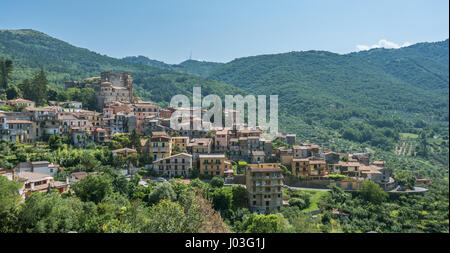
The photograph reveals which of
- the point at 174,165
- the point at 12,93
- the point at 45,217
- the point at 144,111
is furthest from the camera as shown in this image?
the point at 144,111

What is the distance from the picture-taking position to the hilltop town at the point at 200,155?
30422 millimetres

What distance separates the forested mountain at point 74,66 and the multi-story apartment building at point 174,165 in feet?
176

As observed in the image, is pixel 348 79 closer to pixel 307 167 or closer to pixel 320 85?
pixel 320 85

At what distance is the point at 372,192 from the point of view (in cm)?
3409

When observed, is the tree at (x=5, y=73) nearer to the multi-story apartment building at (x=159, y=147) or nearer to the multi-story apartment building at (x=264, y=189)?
the multi-story apartment building at (x=159, y=147)

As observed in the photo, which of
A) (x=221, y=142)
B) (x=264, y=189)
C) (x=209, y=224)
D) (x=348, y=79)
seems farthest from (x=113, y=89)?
(x=348, y=79)

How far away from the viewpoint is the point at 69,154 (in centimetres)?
3219

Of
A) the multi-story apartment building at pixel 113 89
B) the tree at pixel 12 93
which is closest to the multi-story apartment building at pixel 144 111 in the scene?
the multi-story apartment building at pixel 113 89

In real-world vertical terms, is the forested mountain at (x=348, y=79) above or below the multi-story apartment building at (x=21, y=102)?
above

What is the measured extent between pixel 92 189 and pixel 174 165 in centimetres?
983

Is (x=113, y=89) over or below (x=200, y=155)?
over

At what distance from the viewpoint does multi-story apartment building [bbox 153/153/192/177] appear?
3288 cm

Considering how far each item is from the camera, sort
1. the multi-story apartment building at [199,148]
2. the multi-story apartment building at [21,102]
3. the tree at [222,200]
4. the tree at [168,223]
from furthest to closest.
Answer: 1. the multi-story apartment building at [21,102]
2. the multi-story apartment building at [199,148]
3. the tree at [222,200]
4. the tree at [168,223]

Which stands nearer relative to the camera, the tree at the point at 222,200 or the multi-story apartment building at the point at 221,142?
the tree at the point at 222,200
